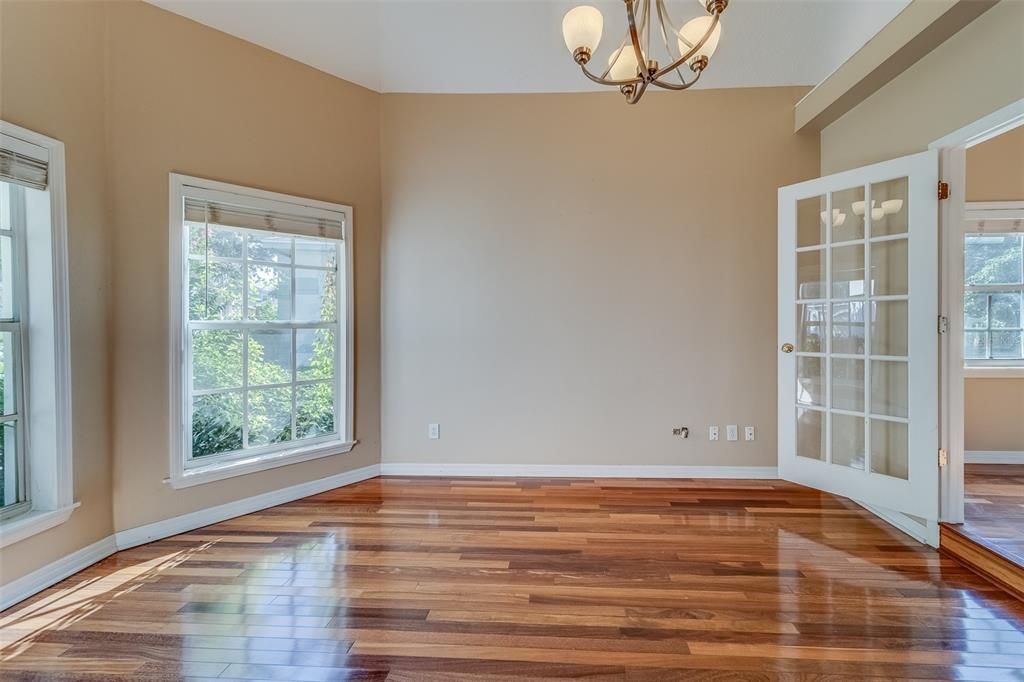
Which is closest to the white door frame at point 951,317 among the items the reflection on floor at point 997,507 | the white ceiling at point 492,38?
the reflection on floor at point 997,507

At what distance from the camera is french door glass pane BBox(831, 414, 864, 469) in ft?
9.26

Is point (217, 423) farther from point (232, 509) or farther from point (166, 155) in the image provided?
point (166, 155)

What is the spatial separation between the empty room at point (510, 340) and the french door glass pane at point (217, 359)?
0.02m

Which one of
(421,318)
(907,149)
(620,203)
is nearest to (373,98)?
(421,318)

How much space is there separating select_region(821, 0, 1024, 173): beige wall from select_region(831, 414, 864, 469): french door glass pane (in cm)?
163

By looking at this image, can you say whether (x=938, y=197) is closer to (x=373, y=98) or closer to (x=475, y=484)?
(x=475, y=484)

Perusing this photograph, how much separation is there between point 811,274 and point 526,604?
278 centimetres

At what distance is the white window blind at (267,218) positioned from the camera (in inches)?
108

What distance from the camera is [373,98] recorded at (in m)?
3.54

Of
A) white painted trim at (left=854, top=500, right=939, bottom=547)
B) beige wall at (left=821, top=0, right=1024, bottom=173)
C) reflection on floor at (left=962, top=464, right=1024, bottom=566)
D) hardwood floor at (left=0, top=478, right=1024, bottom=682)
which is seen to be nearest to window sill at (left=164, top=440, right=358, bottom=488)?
hardwood floor at (left=0, top=478, right=1024, bottom=682)

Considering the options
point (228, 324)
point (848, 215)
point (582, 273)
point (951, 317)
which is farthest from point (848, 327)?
point (228, 324)

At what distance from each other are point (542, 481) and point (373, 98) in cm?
327

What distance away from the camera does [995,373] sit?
3711mm

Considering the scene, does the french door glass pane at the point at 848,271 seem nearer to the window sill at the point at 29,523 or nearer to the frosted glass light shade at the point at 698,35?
the frosted glass light shade at the point at 698,35
